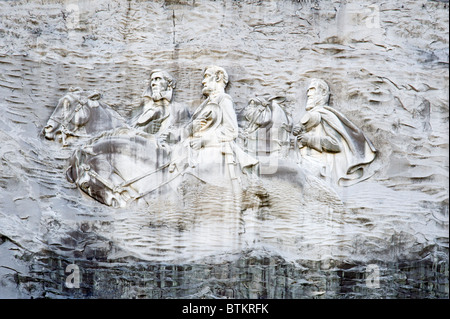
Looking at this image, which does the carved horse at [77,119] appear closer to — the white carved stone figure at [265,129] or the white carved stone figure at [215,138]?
the white carved stone figure at [215,138]

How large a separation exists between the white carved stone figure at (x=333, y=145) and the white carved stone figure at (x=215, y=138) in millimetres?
631

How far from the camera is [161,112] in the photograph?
10383 mm

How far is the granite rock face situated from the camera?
9977 millimetres

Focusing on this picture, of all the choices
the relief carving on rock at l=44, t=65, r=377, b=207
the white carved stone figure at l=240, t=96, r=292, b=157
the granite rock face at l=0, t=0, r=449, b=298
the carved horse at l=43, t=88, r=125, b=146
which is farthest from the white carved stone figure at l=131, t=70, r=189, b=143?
the white carved stone figure at l=240, t=96, r=292, b=157

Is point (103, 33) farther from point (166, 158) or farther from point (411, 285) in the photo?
point (411, 285)

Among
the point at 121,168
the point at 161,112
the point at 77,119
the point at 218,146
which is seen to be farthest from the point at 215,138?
the point at 77,119

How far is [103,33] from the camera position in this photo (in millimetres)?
10562

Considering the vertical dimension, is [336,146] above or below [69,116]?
below

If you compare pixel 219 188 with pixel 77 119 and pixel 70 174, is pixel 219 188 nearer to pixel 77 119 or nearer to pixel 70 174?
pixel 70 174

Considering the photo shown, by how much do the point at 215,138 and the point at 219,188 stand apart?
21.7 inches

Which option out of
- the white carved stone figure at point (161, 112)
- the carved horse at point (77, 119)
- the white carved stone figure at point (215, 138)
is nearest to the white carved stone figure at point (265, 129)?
the white carved stone figure at point (215, 138)

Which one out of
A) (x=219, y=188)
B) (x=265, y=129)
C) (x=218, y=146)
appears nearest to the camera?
(x=219, y=188)
